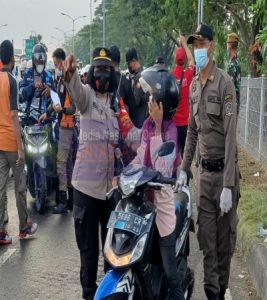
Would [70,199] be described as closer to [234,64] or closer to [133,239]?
[234,64]

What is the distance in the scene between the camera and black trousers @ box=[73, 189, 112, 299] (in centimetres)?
414

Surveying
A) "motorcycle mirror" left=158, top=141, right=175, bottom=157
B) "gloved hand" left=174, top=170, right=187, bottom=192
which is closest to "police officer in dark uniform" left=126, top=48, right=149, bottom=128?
"gloved hand" left=174, top=170, right=187, bottom=192

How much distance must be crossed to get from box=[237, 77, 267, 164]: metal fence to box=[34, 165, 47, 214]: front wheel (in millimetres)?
3924

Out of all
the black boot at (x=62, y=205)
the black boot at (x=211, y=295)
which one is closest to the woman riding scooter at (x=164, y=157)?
the black boot at (x=211, y=295)

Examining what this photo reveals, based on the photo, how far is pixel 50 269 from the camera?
17.6ft

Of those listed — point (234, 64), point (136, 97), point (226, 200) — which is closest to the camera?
point (226, 200)

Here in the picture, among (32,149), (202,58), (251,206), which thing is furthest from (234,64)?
(202,58)

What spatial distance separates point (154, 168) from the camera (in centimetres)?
364

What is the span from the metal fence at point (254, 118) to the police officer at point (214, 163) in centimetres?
536

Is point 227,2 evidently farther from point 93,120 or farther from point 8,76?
point 93,120

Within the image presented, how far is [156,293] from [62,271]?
1.88 m

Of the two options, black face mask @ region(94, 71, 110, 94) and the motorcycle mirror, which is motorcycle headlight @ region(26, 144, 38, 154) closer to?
black face mask @ region(94, 71, 110, 94)

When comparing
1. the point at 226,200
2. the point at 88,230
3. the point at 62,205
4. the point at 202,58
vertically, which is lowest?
the point at 62,205

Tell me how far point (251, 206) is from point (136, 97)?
72.7 inches
